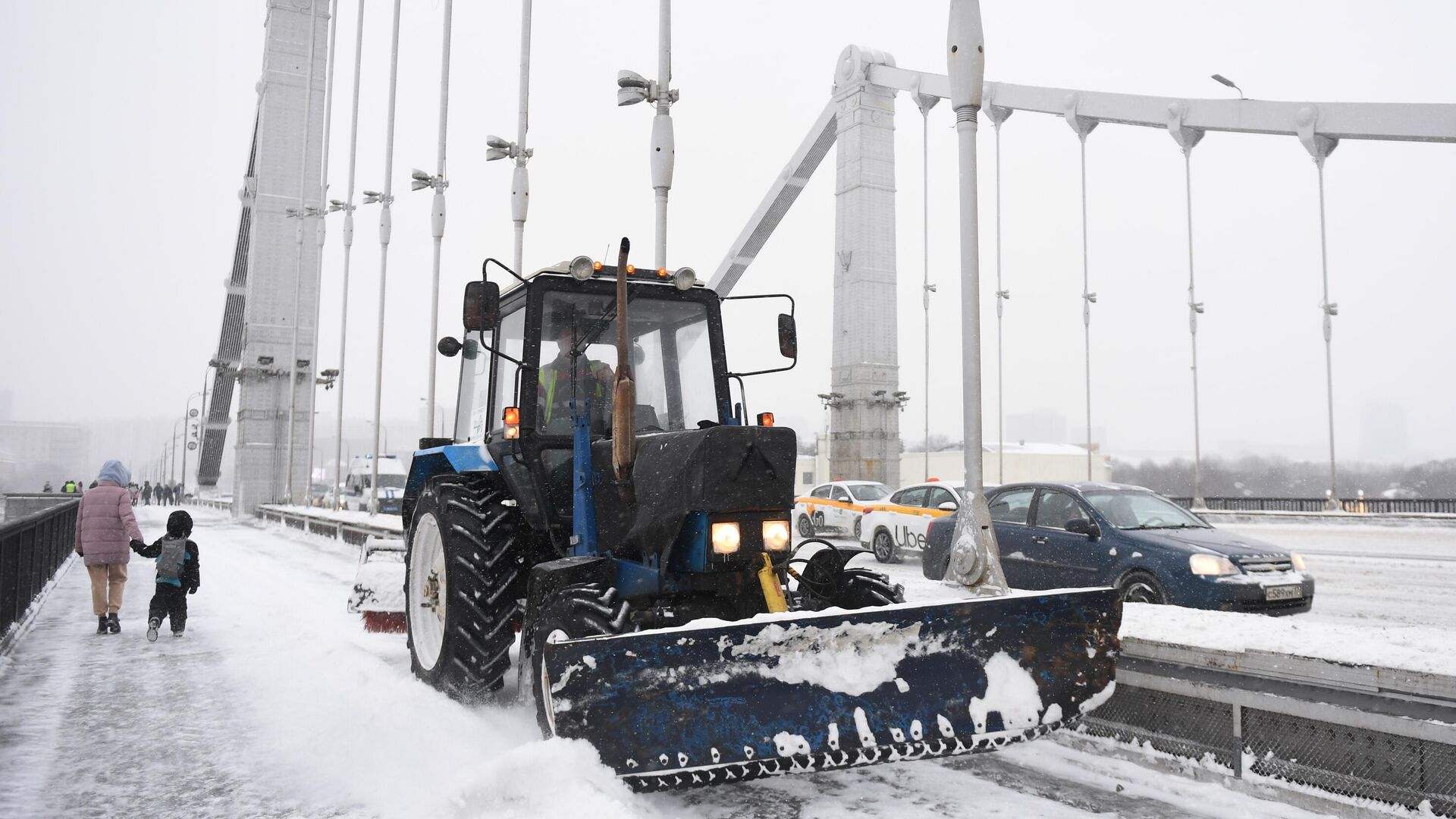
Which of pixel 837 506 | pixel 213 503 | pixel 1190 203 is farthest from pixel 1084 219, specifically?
pixel 213 503

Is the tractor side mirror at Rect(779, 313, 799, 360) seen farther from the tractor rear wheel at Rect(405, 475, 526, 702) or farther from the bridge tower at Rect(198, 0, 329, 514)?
the bridge tower at Rect(198, 0, 329, 514)

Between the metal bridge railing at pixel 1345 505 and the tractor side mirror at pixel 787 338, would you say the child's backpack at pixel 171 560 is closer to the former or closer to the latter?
the tractor side mirror at pixel 787 338

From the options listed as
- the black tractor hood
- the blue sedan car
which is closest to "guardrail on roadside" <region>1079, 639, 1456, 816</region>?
the black tractor hood

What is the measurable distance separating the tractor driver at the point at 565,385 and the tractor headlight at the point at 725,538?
121 cm

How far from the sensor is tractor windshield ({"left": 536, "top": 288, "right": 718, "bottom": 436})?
218 inches

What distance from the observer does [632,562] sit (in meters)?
4.90

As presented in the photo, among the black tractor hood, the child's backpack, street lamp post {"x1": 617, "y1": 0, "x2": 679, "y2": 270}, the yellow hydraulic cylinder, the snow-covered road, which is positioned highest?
street lamp post {"x1": 617, "y1": 0, "x2": 679, "y2": 270}

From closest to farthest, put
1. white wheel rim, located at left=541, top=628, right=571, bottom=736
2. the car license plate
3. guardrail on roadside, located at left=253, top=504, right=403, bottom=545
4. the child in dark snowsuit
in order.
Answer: white wheel rim, located at left=541, top=628, right=571, bottom=736 → the child in dark snowsuit → the car license plate → guardrail on roadside, located at left=253, top=504, right=403, bottom=545

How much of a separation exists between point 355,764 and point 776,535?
2.18 metres

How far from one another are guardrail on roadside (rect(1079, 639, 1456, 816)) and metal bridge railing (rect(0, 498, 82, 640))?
26.4 feet

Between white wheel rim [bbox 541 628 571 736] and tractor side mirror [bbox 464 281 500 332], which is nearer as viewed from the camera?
white wheel rim [bbox 541 628 571 736]

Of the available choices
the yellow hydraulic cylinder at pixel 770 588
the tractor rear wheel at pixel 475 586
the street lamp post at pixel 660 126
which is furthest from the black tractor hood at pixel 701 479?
the street lamp post at pixel 660 126

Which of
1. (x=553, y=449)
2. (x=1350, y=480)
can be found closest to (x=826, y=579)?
(x=553, y=449)

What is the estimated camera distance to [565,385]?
5.54 metres
